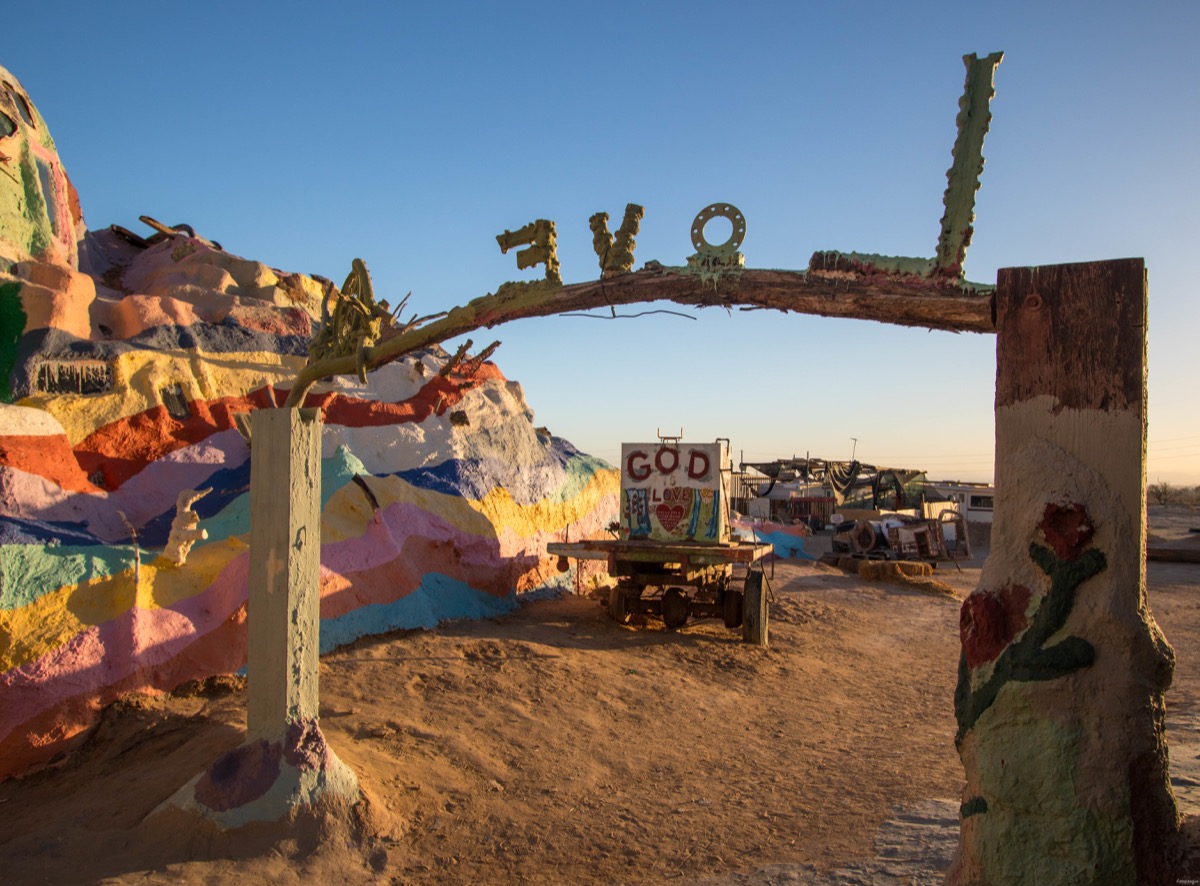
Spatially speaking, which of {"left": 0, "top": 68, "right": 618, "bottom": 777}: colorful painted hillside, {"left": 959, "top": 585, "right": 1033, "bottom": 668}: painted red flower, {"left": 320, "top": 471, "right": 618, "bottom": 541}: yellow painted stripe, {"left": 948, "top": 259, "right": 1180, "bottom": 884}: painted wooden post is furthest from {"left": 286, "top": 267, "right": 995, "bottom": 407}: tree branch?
{"left": 320, "top": 471, "right": 618, "bottom": 541}: yellow painted stripe

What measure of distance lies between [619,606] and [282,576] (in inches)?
247

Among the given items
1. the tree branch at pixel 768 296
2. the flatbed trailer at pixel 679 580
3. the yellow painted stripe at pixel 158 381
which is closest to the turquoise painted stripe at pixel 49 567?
the yellow painted stripe at pixel 158 381

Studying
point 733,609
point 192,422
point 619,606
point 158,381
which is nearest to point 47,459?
point 192,422

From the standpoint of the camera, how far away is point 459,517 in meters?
11.2

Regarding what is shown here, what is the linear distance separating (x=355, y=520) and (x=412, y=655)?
5.81 ft

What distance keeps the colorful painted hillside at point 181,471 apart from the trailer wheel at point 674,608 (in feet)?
7.38

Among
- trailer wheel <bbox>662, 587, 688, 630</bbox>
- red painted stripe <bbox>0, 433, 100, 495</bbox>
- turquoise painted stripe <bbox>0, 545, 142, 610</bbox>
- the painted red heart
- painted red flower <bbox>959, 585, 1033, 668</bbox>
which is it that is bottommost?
trailer wheel <bbox>662, 587, 688, 630</bbox>

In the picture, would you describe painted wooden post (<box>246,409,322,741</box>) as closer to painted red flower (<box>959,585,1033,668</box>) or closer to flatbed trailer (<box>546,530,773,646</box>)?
painted red flower (<box>959,585,1033,668</box>)

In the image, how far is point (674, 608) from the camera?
1070cm

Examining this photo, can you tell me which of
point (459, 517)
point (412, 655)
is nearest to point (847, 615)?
point (459, 517)

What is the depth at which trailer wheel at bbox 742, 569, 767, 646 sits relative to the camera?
34.6ft

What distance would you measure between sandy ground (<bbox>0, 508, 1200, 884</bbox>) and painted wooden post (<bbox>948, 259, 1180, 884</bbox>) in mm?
1886

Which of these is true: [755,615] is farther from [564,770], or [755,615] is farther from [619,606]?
[564,770]

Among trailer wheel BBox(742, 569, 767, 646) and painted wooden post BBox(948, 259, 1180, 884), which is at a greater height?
painted wooden post BBox(948, 259, 1180, 884)
